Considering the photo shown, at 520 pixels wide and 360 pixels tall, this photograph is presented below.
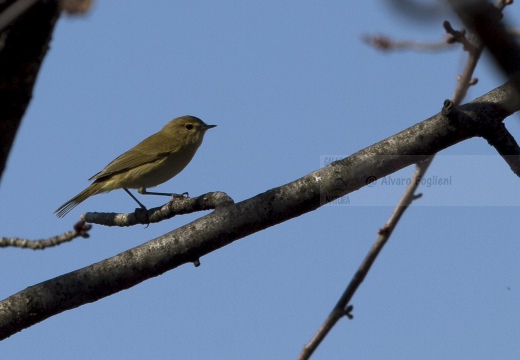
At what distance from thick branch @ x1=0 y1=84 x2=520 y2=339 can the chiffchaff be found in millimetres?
4296

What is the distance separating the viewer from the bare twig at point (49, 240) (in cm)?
318

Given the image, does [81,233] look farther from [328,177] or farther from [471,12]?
[471,12]

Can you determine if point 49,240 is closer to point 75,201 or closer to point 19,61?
point 19,61

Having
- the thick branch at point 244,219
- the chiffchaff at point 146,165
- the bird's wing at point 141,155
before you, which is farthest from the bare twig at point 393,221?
the bird's wing at point 141,155

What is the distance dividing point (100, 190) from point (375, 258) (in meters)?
5.27

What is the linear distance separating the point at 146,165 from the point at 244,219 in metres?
4.98

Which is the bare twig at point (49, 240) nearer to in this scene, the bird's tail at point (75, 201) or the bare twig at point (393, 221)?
the bare twig at point (393, 221)

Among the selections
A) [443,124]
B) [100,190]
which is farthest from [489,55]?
[100,190]

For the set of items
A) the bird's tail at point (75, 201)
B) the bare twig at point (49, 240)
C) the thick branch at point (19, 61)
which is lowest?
the thick branch at point (19, 61)

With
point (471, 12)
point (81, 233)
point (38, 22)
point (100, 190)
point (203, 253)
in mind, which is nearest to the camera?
point (471, 12)

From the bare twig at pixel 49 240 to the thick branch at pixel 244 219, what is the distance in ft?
0.83

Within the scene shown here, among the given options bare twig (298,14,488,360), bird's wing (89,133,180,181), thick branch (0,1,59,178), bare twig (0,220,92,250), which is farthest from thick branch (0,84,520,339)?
bird's wing (89,133,180,181)

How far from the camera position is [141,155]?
8461 millimetres

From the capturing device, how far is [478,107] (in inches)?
137
